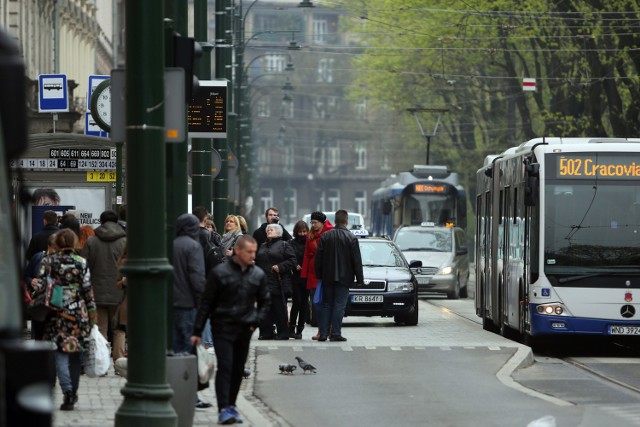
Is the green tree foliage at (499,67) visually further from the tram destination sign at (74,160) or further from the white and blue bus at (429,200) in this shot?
the tram destination sign at (74,160)

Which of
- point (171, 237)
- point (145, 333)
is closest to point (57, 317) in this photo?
point (171, 237)

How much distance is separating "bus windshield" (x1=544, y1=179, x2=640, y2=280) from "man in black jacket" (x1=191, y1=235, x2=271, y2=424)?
873cm

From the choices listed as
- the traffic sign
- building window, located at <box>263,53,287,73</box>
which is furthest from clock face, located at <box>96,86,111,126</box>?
building window, located at <box>263,53,287,73</box>

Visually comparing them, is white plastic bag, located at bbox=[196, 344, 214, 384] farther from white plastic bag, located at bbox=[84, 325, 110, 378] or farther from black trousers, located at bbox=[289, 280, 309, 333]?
black trousers, located at bbox=[289, 280, 309, 333]

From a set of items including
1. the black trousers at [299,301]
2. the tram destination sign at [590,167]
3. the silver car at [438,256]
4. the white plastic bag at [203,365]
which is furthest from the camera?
the silver car at [438,256]

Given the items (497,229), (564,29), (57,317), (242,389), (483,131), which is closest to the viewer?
(57,317)

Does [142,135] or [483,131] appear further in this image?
[483,131]

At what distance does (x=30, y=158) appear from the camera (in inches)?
886

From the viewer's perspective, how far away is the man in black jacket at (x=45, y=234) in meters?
16.2

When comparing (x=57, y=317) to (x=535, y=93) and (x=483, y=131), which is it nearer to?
(x=535, y=93)

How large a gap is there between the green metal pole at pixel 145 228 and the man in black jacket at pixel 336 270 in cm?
1077

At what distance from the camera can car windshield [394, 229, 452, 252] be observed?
40.2 meters

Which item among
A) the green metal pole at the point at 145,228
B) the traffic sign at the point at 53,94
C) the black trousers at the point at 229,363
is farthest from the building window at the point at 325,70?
the green metal pole at the point at 145,228

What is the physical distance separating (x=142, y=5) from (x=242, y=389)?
18.8ft
